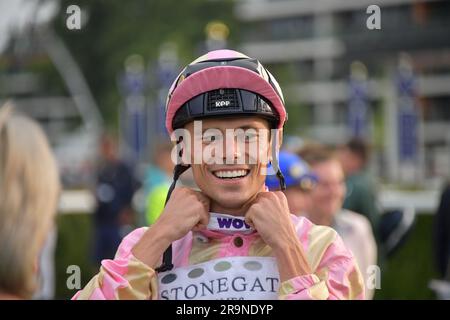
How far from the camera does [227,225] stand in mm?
2412

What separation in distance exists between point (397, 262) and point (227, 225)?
659 centimetres

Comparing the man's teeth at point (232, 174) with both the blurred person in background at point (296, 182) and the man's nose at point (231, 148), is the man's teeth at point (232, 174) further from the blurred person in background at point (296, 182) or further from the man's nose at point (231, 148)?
the blurred person in background at point (296, 182)

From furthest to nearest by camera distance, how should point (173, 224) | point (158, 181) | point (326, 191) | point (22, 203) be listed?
point (158, 181) < point (326, 191) < point (22, 203) < point (173, 224)

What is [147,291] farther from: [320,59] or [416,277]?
[320,59]

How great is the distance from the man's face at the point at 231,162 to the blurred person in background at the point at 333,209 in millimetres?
2582

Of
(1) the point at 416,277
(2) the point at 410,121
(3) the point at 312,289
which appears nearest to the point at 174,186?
(3) the point at 312,289

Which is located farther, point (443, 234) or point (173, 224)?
point (443, 234)

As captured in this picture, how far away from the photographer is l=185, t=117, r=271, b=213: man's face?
2400 millimetres

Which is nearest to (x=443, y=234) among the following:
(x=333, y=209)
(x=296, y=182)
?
(x=333, y=209)

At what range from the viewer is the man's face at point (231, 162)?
2400 mm

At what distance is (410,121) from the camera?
1961cm

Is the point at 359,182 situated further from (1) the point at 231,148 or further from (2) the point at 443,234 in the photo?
(1) the point at 231,148

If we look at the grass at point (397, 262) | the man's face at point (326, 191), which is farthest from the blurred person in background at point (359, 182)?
the man's face at point (326, 191)

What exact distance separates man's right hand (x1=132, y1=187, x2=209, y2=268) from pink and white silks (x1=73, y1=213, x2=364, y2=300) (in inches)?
1.3
